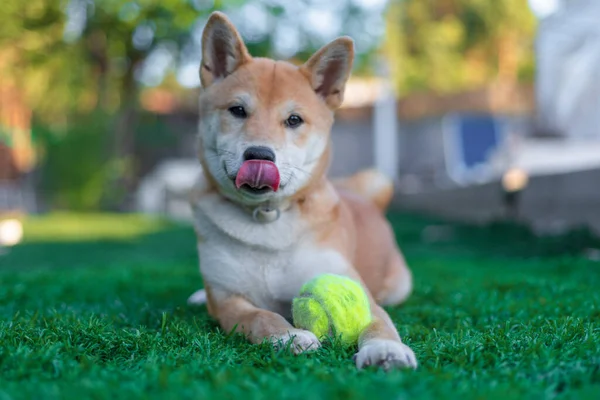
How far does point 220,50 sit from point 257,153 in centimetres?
80

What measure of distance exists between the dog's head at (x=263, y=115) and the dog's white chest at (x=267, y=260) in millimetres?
132

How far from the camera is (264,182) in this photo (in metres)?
2.69

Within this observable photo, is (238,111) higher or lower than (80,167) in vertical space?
higher

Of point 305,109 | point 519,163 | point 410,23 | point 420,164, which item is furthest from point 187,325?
point 410,23

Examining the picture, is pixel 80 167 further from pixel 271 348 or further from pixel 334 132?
pixel 271 348

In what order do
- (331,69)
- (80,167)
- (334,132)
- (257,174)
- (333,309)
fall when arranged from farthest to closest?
(334,132) < (80,167) < (331,69) < (257,174) < (333,309)

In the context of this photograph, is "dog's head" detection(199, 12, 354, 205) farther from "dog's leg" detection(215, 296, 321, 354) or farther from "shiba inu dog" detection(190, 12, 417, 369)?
"dog's leg" detection(215, 296, 321, 354)

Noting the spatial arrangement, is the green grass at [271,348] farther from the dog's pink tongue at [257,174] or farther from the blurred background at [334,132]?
the blurred background at [334,132]

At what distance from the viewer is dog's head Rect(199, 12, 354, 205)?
275 cm

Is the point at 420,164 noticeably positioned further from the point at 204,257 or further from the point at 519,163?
the point at 204,257

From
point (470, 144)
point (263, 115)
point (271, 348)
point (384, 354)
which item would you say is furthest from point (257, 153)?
point (470, 144)

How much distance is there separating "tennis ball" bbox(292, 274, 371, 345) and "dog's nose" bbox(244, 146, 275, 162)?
1.81 ft

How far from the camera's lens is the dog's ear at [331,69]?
3.14 m

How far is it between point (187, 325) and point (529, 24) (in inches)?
964
